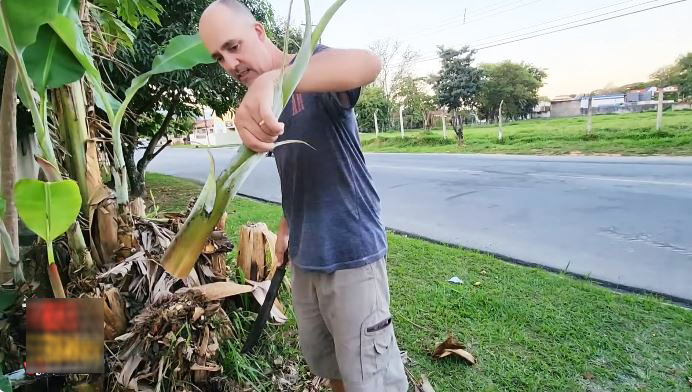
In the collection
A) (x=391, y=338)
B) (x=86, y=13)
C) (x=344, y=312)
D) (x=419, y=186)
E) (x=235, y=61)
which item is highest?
(x=86, y=13)

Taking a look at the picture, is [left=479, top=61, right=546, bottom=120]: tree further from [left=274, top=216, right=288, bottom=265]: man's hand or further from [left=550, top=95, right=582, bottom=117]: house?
[left=274, top=216, right=288, bottom=265]: man's hand

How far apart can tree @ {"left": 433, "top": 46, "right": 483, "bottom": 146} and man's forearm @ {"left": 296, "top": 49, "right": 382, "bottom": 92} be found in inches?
745

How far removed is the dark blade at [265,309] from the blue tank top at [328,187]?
42 centimetres

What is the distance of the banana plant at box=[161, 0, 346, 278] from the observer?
813 millimetres

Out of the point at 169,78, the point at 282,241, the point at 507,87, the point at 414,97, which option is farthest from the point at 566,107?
the point at 282,241

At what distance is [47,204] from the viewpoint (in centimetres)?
108

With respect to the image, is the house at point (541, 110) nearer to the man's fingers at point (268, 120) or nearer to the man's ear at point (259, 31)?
the man's ear at point (259, 31)

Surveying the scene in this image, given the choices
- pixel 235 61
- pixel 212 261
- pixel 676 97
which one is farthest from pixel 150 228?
pixel 676 97

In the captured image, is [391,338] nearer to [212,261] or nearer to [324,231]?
[324,231]

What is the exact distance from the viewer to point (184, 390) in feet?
4.69

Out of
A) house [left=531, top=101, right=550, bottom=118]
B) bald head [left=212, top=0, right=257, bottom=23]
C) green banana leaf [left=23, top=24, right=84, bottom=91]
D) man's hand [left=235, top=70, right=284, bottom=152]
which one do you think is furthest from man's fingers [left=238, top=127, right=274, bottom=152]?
house [left=531, top=101, right=550, bottom=118]

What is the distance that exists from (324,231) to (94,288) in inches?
34.4

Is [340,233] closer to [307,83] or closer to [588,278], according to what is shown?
[307,83]

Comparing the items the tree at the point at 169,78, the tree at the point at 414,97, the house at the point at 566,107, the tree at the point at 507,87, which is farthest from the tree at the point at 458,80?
the tree at the point at 169,78
